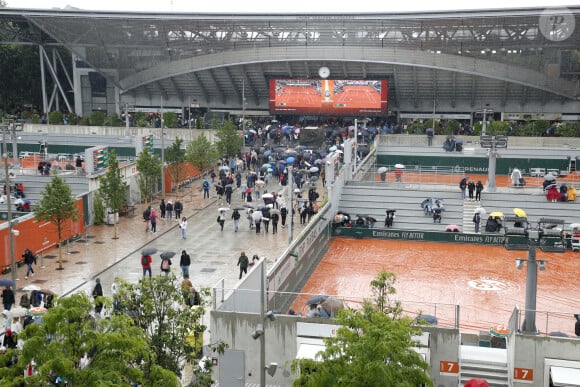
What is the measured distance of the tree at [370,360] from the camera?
13328mm

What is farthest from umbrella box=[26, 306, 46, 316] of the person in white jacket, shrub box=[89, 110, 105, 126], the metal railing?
shrub box=[89, 110, 105, 126]

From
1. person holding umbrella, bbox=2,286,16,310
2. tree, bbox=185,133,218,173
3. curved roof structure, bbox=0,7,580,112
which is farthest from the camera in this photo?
curved roof structure, bbox=0,7,580,112

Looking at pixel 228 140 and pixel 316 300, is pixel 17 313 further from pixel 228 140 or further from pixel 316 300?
pixel 228 140

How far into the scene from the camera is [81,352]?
1227 centimetres

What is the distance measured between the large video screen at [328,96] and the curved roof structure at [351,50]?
1467 mm

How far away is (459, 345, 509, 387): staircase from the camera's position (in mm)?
18172

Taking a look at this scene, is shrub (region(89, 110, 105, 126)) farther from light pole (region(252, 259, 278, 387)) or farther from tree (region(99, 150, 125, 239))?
light pole (region(252, 259, 278, 387))

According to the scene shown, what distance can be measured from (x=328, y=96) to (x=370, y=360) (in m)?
52.8

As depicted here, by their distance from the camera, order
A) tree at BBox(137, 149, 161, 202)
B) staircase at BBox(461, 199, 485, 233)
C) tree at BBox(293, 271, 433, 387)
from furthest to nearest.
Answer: tree at BBox(137, 149, 161, 202)
staircase at BBox(461, 199, 485, 233)
tree at BBox(293, 271, 433, 387)

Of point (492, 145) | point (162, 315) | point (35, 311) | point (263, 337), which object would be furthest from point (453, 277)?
point (162, 315)

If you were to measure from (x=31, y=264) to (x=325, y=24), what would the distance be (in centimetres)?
3995

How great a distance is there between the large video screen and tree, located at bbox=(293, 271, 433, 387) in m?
51.1

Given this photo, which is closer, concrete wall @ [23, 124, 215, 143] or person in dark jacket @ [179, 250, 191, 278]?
person in dark jacket @ [179, 250, 191, 278]

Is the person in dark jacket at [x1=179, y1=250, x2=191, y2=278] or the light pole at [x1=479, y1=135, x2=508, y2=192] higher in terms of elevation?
the light pole at [x1=479, y1=135, x2=508, y2=192]
